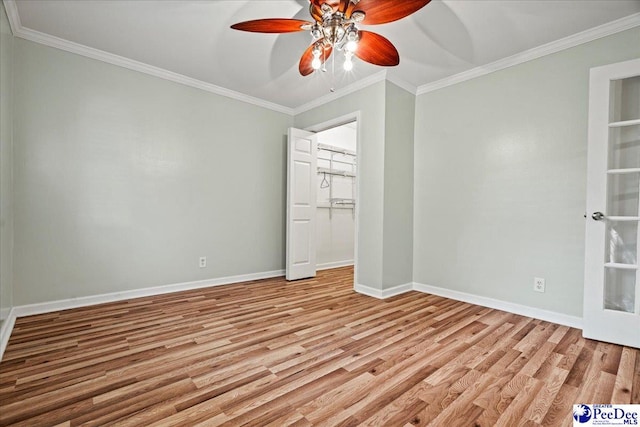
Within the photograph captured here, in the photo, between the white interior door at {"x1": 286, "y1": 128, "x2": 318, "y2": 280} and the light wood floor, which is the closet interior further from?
the light wood floor

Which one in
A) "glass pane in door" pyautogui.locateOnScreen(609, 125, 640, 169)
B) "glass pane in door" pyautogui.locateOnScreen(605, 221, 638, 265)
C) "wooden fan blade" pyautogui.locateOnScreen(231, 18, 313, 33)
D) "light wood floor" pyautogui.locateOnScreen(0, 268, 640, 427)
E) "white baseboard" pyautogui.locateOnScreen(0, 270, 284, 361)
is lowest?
"light wood floor" pyautogui.locateOnScreen(0, 268, 640, 427)

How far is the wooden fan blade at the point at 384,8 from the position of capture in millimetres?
1664

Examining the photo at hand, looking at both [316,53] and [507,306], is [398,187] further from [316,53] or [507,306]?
[316,53]

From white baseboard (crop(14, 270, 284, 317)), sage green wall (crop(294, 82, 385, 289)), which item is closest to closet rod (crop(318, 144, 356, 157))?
sage green wall (crop(294, 82, 385, 289))

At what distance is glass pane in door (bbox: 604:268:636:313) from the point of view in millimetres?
2209

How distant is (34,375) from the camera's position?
172cm

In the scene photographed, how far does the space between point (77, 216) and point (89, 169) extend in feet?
1.58

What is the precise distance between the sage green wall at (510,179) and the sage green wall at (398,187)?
126 millimetres

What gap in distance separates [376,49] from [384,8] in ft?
1.36

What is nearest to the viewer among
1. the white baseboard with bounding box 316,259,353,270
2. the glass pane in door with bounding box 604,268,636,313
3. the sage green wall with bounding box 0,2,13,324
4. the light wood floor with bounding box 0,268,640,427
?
the light wood floor with bounding box 0,268,640,427

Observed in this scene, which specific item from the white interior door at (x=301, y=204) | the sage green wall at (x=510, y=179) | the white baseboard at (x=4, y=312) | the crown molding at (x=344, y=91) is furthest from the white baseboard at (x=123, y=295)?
the crown molding at (x=344, y=91)

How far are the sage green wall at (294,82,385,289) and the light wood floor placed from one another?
68 centimetres

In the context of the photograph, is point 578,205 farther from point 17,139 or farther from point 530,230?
point 17,139

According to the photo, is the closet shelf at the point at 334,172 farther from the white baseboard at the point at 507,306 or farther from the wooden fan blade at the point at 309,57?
the wooden fan blade at the point at 309,57
